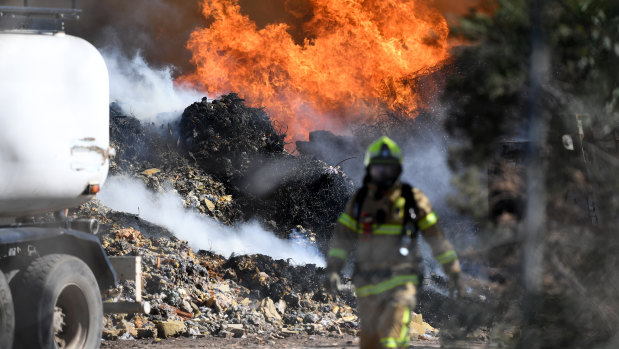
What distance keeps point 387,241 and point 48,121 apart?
313cm

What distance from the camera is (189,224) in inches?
711

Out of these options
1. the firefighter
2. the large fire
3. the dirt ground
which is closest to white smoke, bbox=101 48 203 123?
the large fire

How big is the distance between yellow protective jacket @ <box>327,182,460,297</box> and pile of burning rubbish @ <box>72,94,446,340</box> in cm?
593

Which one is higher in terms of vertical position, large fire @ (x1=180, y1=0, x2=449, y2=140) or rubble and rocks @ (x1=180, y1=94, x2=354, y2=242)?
large fire @ (x1=180, y1=0, x2=449, y2=140)

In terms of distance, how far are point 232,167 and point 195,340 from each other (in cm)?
1113

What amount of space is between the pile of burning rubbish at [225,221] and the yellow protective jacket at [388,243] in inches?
234

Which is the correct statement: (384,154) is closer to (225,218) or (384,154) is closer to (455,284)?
(455,284)

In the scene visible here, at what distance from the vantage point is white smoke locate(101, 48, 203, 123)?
2228 cm

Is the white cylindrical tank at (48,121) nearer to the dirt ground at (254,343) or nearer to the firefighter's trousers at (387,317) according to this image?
the firefighter's trousers at (387,317)

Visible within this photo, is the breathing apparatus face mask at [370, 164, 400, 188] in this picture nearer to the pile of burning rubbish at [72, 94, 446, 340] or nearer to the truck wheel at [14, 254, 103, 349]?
the truck wheel at [14, 254, 103, 349]

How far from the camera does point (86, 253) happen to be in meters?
6.88

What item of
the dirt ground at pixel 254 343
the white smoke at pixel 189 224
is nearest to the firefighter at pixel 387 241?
the dirt ground at pixel 254 343

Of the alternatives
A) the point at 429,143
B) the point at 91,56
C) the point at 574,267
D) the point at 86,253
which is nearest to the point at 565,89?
the point at 574,267

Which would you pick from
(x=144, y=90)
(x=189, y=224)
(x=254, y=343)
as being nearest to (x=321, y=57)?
(x=144, y=90)
